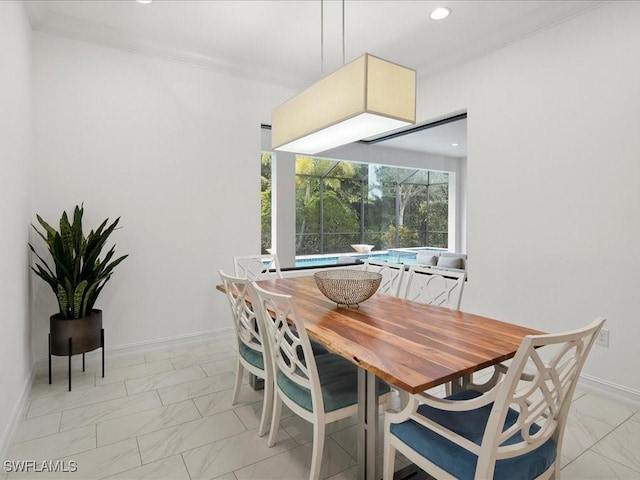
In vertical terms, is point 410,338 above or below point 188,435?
above

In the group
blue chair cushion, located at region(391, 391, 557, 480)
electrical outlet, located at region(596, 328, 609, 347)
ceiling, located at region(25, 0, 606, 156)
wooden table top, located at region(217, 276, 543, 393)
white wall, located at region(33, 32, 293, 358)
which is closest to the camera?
blue chair cushion, located at region(391, 391, 557, 480)

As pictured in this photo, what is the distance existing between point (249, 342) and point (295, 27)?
8.13 feet

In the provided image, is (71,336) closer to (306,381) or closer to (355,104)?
(306,381)

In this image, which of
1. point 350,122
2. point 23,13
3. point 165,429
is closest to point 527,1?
point 350,122

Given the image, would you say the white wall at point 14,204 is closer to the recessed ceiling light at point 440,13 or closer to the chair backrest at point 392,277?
the chair backrest at point 392,277

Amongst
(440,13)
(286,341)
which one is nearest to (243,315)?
(286,341)

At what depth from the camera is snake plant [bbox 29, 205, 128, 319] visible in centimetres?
260

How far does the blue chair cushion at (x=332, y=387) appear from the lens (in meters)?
1.63

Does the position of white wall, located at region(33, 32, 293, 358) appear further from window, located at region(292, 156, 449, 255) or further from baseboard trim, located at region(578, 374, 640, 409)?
baseboard trim, located at region(578, 374, 640, 409)

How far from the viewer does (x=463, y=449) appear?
122 cm

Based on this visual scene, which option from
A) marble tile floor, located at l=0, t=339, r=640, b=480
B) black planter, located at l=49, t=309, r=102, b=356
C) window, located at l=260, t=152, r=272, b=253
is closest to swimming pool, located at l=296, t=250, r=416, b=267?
window, located at l=260, t=152, r=272, b=253

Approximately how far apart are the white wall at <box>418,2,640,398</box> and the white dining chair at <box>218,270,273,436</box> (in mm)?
2145

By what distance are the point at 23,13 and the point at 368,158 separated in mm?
3372

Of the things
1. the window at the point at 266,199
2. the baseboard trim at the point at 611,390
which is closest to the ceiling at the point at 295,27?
the window at the point at 266,199
